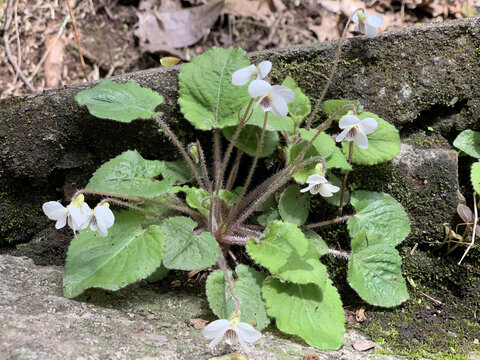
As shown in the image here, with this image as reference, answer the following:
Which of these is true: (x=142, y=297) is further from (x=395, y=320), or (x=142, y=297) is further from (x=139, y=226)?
(x=395, y=320)

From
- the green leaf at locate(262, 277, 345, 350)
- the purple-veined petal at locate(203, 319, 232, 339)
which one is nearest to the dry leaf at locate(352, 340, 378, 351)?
the green leaf at locate(262, 277, 345, 350)

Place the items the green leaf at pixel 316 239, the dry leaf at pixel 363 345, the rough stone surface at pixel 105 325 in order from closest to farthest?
1. the rough stone surface at pixel 105 325
2. the dry leaf at pixel 363 345
3. the green leaf at pixel 316 239

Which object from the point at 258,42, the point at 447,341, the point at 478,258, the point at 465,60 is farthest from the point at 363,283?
the point at 258,42

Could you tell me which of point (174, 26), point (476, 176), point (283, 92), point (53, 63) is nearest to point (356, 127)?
point (283, 92)

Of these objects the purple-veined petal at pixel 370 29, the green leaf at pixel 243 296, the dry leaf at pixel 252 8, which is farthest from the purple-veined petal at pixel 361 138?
the dry leaf at pixel 252 8

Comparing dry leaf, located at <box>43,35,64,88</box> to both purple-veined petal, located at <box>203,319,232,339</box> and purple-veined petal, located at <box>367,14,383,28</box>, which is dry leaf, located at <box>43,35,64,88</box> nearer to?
purple-veined petal, located at <box>367,14,383,28</box>

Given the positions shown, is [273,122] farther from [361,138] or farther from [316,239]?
[316,239]

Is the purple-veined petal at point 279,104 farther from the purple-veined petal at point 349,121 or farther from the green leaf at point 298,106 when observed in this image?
the green leaf at point 298,106
